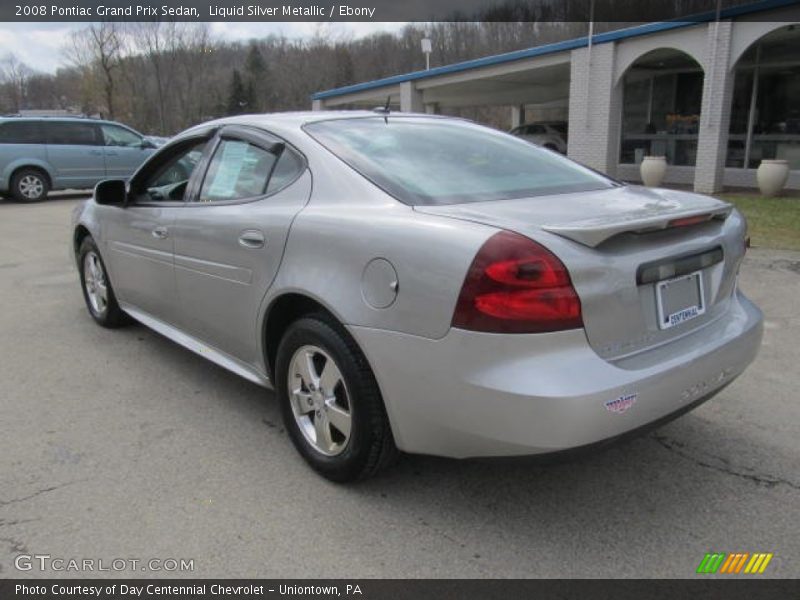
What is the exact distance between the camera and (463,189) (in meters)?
2.86

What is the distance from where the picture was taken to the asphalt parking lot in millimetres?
2453

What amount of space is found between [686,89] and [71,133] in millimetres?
15667

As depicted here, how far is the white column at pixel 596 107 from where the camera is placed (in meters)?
15.8

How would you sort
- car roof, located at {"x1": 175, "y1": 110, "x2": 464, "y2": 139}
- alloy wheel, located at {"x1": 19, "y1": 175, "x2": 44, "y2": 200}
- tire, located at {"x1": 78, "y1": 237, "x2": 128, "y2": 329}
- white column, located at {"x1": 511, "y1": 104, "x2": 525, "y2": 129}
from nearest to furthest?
car roof, located at {"x1": 175, "y1": 110, "x2": 464, "y2": 139}, tire, located at {"x1": 78, "y1": 237, "x2": 128, "y2": 329}, alloy wheel, located at {"x1": 19, "y1": 175, "x2": 44, "y2": 200}, white column, located at {"x1": 511, "y1": 104, "x2": 525, "y2": 129}

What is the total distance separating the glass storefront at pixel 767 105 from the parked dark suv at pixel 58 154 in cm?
1479

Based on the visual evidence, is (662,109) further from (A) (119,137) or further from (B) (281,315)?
(B) (281,315)

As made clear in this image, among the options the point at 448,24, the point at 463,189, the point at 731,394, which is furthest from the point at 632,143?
the point at 448,24

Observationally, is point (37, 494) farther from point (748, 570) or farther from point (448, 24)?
point (448, 24)

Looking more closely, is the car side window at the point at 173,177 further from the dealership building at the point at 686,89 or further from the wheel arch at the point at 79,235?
the dealership building at the point at 686,89

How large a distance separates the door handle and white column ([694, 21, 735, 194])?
13.0 m

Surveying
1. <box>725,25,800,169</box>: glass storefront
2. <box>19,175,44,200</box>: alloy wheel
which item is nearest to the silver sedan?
<box>19,175,44,200</box>: alloy wheel

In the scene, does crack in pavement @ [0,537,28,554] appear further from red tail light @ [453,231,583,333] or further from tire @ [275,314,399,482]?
red tail light @ [453,231,583,333]

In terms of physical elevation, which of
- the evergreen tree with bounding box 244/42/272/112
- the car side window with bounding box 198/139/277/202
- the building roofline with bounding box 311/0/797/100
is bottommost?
the car side window with bounding box 198/139/277/202

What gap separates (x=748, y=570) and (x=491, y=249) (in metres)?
1.44
